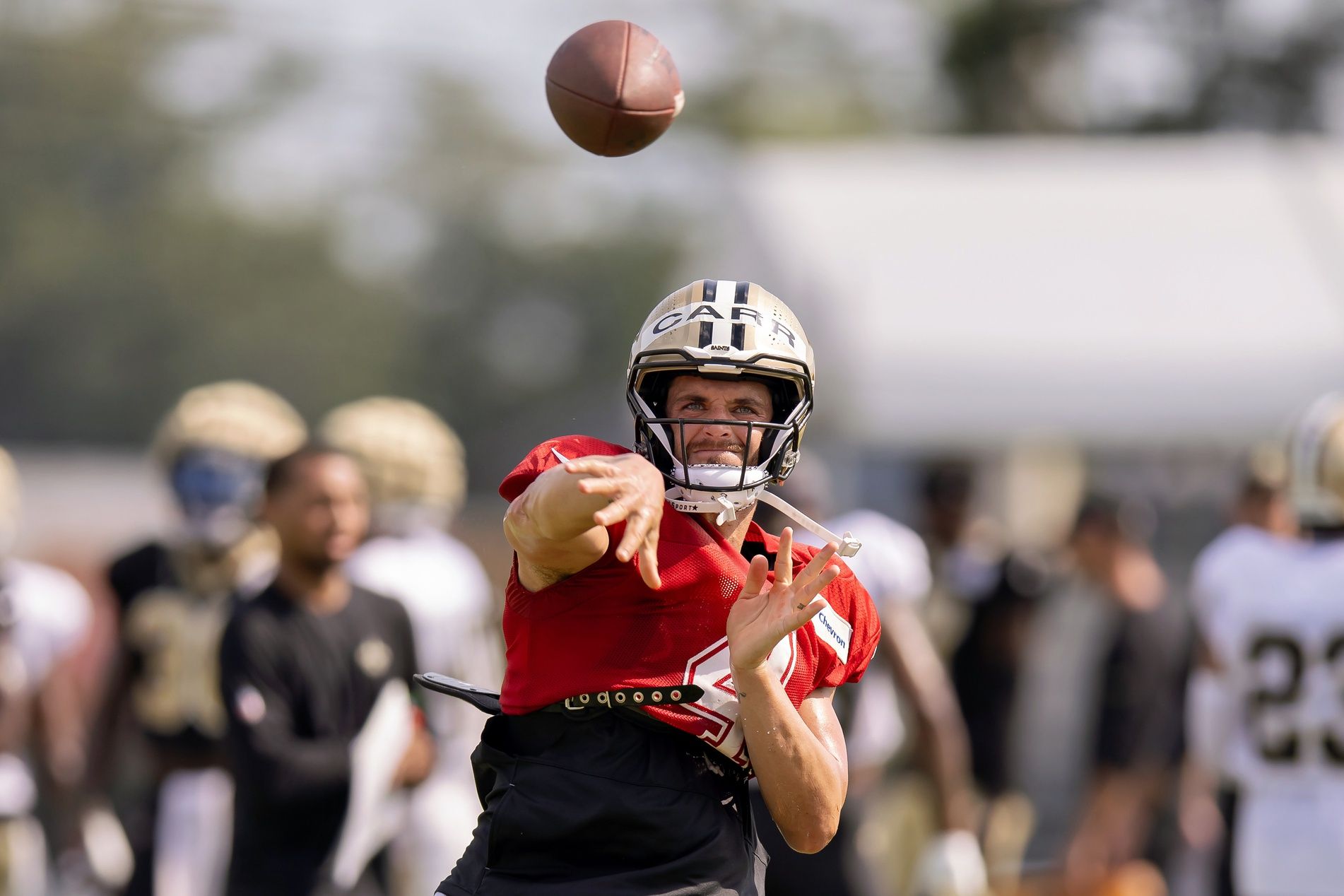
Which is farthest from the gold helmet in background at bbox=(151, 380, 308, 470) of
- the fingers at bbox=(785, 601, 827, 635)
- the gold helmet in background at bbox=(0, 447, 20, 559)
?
the fingers at bbox=(785, 601, 827, 635)

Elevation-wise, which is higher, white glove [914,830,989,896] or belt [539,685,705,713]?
belt [539,685,705,713]

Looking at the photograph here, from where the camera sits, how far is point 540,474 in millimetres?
3186

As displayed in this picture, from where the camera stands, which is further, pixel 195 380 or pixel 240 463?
pixel 195 380

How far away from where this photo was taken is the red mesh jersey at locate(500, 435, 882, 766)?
3350mm

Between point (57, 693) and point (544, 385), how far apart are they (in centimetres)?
4243

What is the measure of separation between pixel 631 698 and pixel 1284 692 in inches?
139

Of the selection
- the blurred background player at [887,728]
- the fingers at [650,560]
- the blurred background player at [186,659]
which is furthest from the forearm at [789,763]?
the blurred background player at [186,659]

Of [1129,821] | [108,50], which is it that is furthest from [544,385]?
[1129,821]

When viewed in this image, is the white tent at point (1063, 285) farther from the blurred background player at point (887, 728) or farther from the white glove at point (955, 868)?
the white glove at point (955, 868)

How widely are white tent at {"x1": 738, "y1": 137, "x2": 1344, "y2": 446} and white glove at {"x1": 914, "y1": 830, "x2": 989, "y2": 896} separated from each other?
811 centimetres

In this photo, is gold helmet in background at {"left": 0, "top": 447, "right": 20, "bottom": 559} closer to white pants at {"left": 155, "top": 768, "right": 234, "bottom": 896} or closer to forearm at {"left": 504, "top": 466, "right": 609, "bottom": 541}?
white pants at {"left": 155, "top": 768, "right": 234, "bottom": 896}

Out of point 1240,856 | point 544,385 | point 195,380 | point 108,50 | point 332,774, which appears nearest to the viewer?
point 332,774

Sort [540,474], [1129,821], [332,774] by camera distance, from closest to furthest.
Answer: [540,474]
[332,774]
[1129,821]

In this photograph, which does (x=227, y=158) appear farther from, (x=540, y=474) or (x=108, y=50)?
(x=540, y=474)
